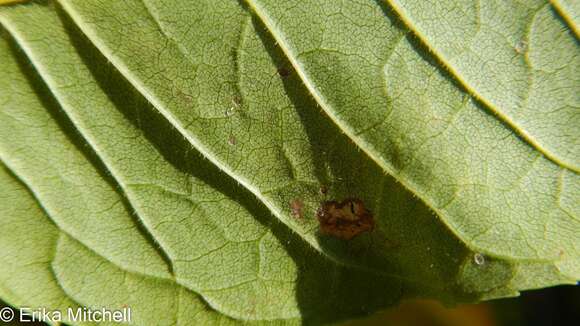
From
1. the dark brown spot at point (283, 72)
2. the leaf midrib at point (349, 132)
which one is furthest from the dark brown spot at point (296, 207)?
the dark brown spot at point (283, 72)

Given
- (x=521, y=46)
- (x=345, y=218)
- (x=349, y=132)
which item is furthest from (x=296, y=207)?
(x=521, y=46)

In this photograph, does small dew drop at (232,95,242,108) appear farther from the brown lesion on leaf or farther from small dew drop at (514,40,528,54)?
small dew drop at (514,40,528,54)

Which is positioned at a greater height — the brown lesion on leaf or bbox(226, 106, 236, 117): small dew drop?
bbox(226, 106, 236, 117): small dew drop

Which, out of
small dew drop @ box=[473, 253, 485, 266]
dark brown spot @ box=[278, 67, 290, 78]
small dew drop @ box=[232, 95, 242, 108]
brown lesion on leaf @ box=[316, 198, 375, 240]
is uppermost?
small dew drop @ box=[232, 95, 242, 108]

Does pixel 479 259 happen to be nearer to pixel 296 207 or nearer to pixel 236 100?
pixel 296 207

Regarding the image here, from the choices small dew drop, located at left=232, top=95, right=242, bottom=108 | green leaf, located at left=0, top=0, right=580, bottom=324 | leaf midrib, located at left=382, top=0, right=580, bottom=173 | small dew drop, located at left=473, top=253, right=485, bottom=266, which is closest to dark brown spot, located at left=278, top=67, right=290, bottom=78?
green leaf, located at left=0, top=0, right=580, bottom=324

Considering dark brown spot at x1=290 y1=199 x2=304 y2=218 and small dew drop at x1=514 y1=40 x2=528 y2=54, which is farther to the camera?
dark brown spot at x1=290 y1=199 x2=304 y2=218

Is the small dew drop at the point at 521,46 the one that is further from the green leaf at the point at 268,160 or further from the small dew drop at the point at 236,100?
the small dew drop at the point at 236,100
